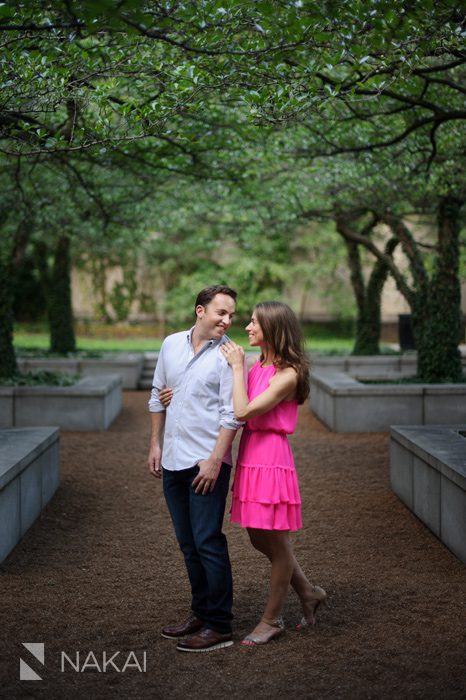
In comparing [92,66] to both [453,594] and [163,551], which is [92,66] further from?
[453,594]

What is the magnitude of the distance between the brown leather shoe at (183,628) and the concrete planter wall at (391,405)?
8284 millimetres

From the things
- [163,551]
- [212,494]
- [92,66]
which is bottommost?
[163,551]

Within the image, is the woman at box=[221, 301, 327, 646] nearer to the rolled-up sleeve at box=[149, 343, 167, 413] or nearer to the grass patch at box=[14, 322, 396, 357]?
the rolled-up sleeve at box=[149, 343, 167, 413]

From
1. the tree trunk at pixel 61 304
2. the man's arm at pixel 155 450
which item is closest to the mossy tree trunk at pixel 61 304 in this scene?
the tree trunk at pixel 61 304

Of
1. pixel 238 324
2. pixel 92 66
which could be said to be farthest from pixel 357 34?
pixel 238 324

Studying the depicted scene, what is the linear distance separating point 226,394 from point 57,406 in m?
8.74

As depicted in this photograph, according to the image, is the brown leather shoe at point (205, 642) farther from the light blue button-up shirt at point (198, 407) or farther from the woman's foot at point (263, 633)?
the light blue button-up shirt at point (198, 407)

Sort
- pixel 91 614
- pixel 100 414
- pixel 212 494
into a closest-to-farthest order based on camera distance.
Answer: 1. pixel 212 494
2. pixel 91 614
3. pixel 100 414

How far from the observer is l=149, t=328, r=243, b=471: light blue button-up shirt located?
4.60m

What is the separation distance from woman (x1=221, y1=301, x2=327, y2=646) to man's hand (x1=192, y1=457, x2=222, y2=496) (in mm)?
220

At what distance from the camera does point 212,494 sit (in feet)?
15.0

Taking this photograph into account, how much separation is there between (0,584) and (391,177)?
9.48m

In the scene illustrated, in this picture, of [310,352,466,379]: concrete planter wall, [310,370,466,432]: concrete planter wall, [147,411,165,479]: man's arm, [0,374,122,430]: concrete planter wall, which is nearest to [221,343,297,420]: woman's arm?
[147,411,165,479]: man's arm

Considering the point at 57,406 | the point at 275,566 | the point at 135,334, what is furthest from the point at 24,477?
the point at 135,334
